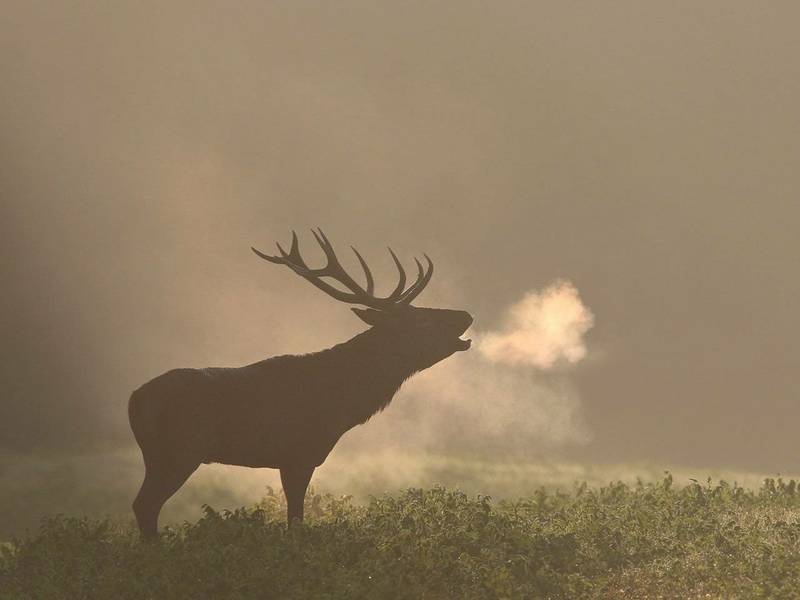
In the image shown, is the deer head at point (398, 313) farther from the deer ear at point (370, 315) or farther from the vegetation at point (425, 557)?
the vegetation at point (425, 557)

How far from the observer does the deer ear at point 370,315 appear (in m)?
14.4

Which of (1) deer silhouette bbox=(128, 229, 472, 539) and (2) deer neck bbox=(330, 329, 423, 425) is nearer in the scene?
(1) deer silhouette bbox=(128, 229, 472, 539)

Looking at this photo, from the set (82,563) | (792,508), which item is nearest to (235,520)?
(82,563)

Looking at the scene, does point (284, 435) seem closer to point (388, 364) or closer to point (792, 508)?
point (388, 364)

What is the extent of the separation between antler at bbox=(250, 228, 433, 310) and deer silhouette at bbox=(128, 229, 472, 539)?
0.01 meters

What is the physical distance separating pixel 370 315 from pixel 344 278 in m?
0.73

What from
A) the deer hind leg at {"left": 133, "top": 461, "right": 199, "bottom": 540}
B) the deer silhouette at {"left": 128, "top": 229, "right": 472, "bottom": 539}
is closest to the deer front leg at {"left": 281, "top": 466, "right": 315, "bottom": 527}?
the deer silhouette at {"left": 128, "top": 229, "right": 472, "bottom": 539}

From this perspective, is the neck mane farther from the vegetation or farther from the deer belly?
the vegetation

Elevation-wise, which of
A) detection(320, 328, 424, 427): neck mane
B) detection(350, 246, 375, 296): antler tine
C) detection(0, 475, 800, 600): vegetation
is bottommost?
detection(0, 475, 800, 600): vegetation

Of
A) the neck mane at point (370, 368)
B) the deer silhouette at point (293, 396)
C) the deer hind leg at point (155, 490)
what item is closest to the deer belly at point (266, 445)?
the deer silhouette at point (293, 396)

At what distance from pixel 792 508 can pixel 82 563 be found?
1024 cm

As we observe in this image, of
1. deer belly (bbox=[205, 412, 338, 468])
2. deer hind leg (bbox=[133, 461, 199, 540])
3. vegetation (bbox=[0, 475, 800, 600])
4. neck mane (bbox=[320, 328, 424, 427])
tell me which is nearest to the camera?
vegetation (bbox=[0, 475, 800, 600])

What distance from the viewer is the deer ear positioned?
569 inches

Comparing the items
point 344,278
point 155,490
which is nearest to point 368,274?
point 344,278
